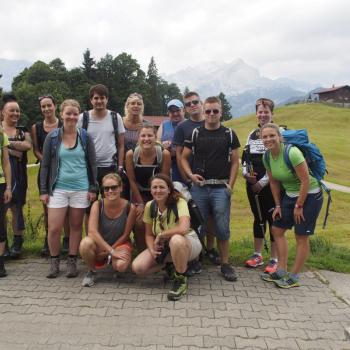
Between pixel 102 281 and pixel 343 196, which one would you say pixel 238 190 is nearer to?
pixel 343 196

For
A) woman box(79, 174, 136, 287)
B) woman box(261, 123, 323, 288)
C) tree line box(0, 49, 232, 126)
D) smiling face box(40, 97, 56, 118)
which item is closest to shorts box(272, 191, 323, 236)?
woman box(261, 123, 323, 288)

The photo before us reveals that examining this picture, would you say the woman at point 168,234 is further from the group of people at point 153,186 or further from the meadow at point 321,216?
the meadow at point 321,216

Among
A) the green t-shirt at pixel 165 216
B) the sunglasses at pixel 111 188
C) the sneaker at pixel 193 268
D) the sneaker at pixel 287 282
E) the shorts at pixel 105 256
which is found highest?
the sunglasses at pixel 111 188

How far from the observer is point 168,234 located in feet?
16.6

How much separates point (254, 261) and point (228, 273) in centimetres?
73

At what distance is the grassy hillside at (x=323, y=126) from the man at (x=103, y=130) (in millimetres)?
26936

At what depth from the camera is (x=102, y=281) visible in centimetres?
536

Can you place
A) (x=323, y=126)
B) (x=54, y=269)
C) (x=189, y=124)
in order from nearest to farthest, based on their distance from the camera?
1. (x=54, y=269)
2. (x=189, y=124)
3. (x=323, y=126)

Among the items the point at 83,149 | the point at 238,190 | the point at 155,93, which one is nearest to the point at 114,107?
the point at 155,93

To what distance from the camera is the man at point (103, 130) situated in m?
5.76

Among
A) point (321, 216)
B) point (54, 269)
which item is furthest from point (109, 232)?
point (321, 216)

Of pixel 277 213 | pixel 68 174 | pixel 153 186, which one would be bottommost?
pixel 277 213

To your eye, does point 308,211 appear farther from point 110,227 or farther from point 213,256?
point 110,227

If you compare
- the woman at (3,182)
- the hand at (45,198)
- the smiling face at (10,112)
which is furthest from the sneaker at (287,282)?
the smiling face at (10,112)
